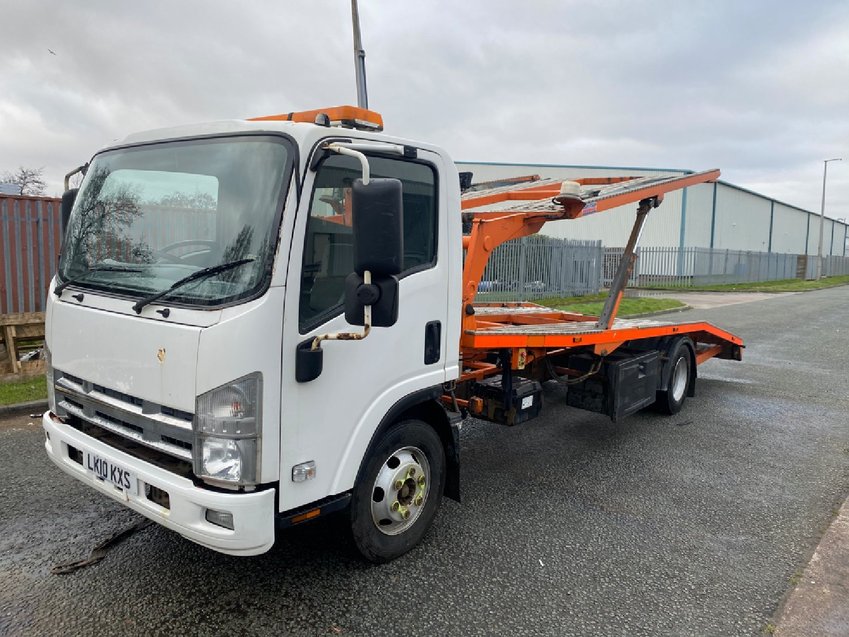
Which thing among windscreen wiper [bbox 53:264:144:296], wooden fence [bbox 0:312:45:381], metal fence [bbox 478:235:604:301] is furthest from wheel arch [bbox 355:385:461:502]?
metal fence [bbox 478:235:604:301]

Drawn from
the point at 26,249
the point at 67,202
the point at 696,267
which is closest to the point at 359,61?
the point at 26,249

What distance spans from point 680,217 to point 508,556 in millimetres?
36692

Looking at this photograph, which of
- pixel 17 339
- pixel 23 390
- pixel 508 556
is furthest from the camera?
pixel 17 339

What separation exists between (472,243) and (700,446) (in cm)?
325

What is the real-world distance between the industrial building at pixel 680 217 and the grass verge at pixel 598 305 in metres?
8.03

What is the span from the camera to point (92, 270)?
10.5 feet

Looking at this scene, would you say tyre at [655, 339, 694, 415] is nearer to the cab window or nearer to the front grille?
the cab window

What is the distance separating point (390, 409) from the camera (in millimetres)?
3195

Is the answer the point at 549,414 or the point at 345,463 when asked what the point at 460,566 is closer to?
the point at 345,463

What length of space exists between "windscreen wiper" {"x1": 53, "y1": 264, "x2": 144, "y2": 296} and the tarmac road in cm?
153

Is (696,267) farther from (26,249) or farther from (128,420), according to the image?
(128,420)

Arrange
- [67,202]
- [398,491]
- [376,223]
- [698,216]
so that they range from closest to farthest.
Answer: [376,223] < [398,491] < [67,202] < [698,216]

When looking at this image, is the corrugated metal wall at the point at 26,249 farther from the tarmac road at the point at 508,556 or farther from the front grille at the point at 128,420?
the front grille at the point at 128,420

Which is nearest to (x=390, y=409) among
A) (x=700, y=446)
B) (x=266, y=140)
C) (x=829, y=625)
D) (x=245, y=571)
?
(x=245, y=571)
